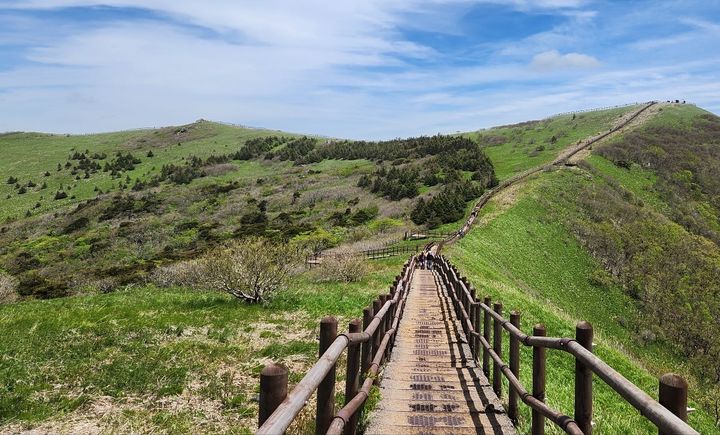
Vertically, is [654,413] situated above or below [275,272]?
above

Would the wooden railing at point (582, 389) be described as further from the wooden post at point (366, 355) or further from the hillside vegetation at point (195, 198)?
the hillside vegetation at point (195, 198)

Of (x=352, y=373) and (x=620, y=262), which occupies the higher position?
(x=352, y=373)

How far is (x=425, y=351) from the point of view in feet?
36.0

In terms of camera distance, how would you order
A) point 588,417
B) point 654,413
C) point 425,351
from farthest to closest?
point 425,351 → point 588,417 → point 654,413

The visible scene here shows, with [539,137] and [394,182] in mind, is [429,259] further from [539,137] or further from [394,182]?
[539,137]

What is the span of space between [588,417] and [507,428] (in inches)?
76.1

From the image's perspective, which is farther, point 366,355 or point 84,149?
point 84,149

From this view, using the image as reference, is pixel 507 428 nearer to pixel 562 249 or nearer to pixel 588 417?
pixel 588 417

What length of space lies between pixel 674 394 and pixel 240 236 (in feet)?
156

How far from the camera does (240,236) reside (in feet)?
159

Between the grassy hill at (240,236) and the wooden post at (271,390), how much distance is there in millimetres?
3690

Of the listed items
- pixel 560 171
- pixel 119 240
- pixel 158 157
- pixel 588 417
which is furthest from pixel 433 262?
pixel 158 157

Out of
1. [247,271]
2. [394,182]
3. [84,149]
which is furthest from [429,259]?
[84,149]

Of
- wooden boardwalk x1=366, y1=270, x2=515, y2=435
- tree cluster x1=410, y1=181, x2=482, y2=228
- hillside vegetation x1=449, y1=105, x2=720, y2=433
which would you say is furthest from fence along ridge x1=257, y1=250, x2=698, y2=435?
tree cluster x1=410, y1=181, x2=482, y2=228
